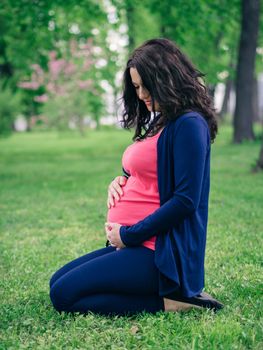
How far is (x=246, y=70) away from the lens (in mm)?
19094

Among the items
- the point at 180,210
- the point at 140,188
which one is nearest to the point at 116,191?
the point at 140,188

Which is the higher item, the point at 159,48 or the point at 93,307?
the point at 159,48

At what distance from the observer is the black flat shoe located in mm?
3645

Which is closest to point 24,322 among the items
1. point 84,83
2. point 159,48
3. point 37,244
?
point 159,48

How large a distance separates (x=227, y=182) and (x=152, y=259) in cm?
725

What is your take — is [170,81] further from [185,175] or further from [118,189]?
[118,189]

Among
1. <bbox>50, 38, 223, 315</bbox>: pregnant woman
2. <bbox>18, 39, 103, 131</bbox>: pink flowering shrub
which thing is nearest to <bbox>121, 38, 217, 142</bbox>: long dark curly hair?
<bbox>50, 38, 223, 315</bbox>: pregnant woman

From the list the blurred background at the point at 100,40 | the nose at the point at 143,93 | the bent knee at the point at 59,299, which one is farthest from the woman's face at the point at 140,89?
the blurred background at the point at 100,40

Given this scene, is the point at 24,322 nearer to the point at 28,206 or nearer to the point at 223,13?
the point at 28,206

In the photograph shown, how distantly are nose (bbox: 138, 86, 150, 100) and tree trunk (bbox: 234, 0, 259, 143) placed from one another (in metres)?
15.5

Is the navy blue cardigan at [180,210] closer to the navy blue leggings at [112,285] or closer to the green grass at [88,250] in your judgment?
the navy blue leggings at [112,285]

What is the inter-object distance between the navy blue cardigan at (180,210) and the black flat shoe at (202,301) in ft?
0.36

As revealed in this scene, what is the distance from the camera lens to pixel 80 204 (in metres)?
8.95

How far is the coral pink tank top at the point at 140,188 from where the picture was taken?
11.5 feet
